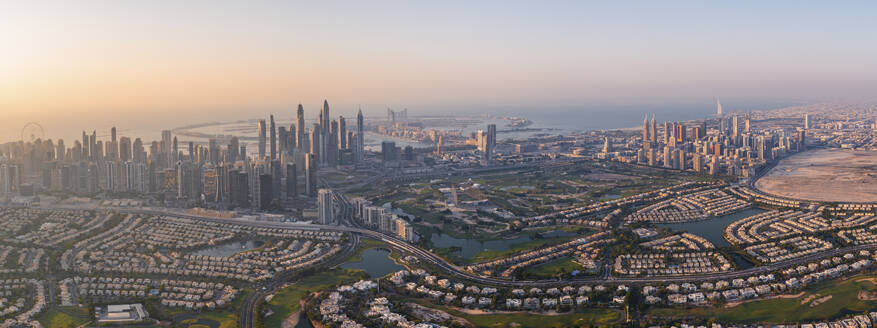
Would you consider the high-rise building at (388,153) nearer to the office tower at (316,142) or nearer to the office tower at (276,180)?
the office tower at (316,142)

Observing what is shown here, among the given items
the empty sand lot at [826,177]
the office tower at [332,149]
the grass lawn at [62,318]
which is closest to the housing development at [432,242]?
the grass lawn at [62,318]

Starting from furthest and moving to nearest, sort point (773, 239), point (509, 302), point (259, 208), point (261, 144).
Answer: point (261, 144) → point (259, 208) → point (773, 239) → point (509, 302)

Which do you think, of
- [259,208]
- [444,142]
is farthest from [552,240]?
[444,142]

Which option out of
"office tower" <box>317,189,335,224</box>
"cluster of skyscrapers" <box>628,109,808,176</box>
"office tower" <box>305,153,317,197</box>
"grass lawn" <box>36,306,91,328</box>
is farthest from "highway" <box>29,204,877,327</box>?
"cluster of skyscrapers" <box>628,109,808,176</box>

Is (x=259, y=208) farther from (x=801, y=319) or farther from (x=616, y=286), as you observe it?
(x=801, y=319)

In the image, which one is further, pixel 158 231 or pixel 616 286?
pixel 158 231

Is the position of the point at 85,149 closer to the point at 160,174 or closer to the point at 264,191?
the point at 160,174

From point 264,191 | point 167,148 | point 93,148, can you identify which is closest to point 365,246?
point 264,191
